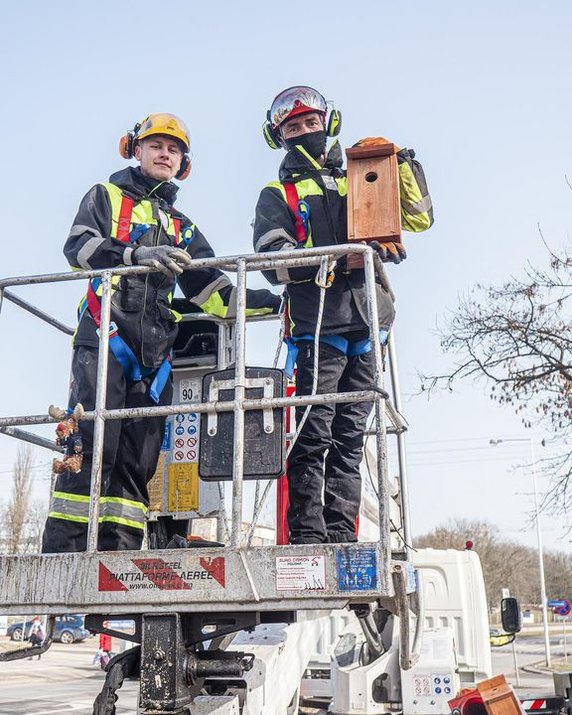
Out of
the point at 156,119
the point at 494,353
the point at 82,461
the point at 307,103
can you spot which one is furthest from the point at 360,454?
the point at 494,353

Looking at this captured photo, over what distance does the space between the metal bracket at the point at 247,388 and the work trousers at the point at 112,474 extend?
71 centimetres

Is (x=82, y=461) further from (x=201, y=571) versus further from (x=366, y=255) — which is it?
(x=366, y=255)

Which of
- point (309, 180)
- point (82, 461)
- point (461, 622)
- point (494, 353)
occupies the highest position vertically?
point (494, 353)

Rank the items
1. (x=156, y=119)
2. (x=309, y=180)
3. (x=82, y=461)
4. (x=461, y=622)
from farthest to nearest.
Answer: (x=461, y=622), (x=156, y=119), (x=309, y=180), (x=82, y=461)

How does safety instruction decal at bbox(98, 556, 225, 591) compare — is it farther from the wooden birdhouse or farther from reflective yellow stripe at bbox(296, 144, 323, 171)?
reflective yellow stripe at bbox(296, 144, 323, 171)

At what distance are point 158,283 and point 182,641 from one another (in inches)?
77.5

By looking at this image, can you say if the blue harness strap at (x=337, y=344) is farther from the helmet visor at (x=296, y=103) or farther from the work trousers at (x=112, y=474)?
the helmet visor at (x=296, y=103)

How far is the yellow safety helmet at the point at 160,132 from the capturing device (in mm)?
4934

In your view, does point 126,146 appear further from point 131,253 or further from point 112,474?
point 112,474

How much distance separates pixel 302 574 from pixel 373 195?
1.98 metres

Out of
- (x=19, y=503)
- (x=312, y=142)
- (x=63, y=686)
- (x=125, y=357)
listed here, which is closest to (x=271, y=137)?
(x=312, y=142)

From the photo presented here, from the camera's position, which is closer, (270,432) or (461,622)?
(270,432)

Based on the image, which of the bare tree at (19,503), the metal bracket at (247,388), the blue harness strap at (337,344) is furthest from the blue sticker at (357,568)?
the bare tree at (19,503)

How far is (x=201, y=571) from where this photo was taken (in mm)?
3412
